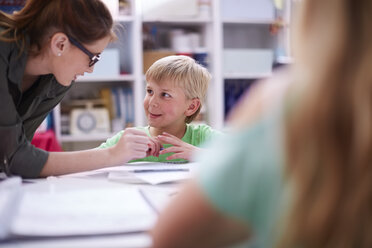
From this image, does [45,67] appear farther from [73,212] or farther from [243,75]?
[243,75]

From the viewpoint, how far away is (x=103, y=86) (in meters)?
3.64

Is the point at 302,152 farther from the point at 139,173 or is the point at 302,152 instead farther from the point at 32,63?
the point at 32,63

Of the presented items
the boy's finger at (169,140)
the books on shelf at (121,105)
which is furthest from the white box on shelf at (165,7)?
the boy's finger at (169,140)

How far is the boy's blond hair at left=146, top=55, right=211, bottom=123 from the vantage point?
1.75 meters

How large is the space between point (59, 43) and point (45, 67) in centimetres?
12

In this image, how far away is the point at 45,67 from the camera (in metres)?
1.30

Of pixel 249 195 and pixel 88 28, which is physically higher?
pixel 88 28

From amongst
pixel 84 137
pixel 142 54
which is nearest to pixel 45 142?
pixel 84 137

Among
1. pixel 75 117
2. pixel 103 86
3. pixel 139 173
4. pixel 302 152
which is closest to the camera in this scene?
pixel 302 152

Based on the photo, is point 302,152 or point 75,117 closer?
point 302,152

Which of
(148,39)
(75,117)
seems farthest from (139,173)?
(148,39)

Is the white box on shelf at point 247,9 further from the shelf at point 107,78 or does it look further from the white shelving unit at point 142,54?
the shelf at point 107,78

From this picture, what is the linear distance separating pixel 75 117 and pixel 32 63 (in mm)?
2124

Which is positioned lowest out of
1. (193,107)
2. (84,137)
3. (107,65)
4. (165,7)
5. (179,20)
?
(84,137)
